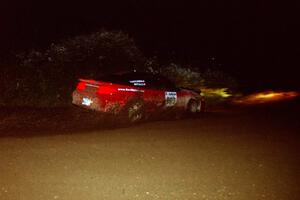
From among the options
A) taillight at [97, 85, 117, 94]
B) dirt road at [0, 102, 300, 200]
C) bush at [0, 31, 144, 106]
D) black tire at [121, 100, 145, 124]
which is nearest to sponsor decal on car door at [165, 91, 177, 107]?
black tire at [121, 100, 145, 124]

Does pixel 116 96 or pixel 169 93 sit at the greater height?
pixel 169 93

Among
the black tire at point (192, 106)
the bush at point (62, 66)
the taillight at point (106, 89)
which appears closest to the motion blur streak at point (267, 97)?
the bush at point (62, 66)

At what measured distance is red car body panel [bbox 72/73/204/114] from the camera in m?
12.9

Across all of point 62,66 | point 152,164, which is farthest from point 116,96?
point 62,66

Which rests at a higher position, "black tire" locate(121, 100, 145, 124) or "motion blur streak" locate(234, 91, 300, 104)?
"motion blur streak" locate(234, 91, 300, 104)

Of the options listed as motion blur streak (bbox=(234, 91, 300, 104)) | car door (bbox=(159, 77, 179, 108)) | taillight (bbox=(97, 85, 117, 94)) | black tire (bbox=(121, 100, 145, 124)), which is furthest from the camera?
motion blur streak (bbox=(234, 91, 300, 104))

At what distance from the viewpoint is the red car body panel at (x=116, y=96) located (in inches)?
509

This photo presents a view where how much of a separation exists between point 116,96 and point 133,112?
0.94 m

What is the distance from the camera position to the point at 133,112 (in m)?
13.7

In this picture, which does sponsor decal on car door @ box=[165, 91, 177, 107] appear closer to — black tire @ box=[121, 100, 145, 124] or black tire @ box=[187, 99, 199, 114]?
black tire @ box=[187, 99, 199, 114]

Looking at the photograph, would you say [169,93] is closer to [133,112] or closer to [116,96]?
[133,112]

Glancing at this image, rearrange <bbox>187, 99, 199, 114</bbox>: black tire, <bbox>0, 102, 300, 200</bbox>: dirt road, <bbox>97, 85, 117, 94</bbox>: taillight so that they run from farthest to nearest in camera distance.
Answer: <bbox>187, 99, 199, 114</bbox>: black tire
<bbox>97, 85, 117, 94</bbox>: taillight
<bbox>0, 102, 300, 200</bbox>: dirt road

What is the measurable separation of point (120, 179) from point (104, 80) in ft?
20.6

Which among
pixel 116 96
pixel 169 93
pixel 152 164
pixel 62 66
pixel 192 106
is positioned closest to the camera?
pixel 152 164
